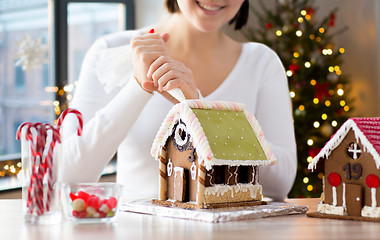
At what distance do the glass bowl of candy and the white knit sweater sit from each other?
1.33ft

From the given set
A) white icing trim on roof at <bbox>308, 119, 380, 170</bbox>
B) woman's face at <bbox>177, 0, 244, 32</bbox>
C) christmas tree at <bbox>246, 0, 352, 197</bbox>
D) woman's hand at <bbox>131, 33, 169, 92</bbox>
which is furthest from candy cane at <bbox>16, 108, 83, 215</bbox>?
christmas tree at <bbox>246, 0, 352, 197</bbox>

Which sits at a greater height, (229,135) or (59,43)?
(59,43)

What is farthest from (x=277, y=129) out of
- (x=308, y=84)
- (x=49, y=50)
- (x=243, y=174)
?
(x=49, y=50)

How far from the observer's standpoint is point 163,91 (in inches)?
52.6

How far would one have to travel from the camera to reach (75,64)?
393 centimetres

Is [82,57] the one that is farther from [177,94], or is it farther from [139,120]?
[177,94]

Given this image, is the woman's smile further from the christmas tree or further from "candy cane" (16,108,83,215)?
the christmas tree

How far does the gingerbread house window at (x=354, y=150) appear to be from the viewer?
1.04 m

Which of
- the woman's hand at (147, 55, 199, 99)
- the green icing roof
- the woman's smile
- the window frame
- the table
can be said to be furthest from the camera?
the window frame

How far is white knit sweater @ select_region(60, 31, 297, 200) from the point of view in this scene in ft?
4.73

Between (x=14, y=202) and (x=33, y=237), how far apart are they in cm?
54

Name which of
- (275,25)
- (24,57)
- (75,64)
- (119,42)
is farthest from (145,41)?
(275,25)

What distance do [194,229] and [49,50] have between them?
3110 mm

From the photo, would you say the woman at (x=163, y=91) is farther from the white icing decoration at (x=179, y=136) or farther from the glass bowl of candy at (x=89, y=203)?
the glass bowl of candy at (x=89, y=203)
